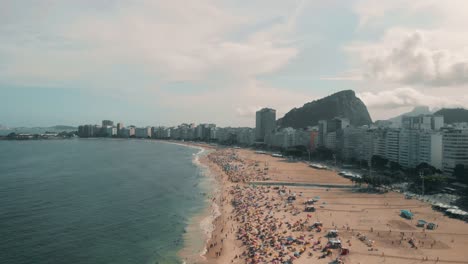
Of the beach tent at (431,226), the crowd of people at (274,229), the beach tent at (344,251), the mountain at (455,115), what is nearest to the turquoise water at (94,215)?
the crowd of people at (274,229)

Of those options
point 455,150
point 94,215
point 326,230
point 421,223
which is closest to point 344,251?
point 326,230

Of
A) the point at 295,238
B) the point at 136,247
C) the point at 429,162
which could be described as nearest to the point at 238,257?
the point at 295,238

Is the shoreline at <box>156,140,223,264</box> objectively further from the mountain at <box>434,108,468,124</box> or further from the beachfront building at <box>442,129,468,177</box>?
the mountain at <box>434,108,468,124</box>

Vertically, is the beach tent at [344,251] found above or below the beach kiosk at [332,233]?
below

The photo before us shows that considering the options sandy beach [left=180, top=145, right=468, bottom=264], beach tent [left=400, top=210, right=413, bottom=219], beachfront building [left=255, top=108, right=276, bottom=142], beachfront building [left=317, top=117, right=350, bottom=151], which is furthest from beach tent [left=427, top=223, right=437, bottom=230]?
beachfront building [left=255, top=108, right=276, bottom=142]

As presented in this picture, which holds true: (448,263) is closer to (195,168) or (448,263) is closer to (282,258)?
(282,258)

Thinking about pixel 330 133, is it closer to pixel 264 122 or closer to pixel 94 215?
pixel 264 122

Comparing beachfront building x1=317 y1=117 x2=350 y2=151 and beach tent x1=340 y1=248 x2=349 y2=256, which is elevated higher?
beachfront building x1=317 y1=117 x2=350 y2=151

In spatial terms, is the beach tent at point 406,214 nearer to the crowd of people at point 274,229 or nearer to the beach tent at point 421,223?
the beach tent at point 421,223
